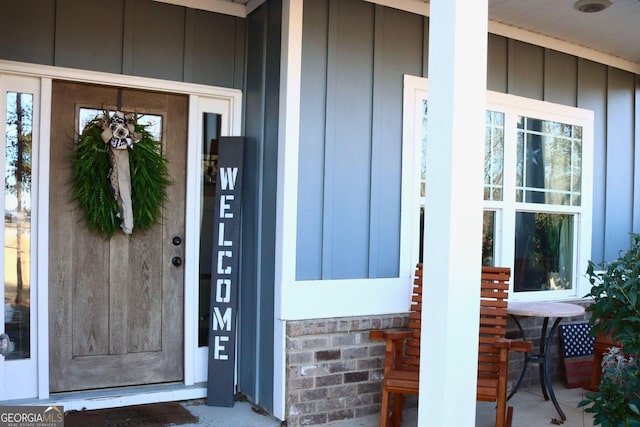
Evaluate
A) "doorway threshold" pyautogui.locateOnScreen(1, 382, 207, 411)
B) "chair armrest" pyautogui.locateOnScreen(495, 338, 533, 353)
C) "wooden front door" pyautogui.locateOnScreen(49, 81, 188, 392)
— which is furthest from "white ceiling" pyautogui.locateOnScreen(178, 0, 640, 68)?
"doorway threshold" pyautogui.locateOnScreen(1, 382, 207, 411)

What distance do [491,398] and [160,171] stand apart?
2.39 metres

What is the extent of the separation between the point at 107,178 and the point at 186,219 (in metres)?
0.57

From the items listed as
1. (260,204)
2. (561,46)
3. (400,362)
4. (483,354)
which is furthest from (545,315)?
(561,46)

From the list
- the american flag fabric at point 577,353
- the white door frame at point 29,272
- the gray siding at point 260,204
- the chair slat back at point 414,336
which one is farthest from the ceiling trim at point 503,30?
the american flag fabric at point 577,353

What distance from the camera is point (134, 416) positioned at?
3357 millimetres

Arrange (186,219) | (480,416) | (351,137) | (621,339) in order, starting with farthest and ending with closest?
(186,219), (480,416), (351,137), (621,339)

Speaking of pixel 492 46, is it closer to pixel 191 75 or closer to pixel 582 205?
pixel 582 205

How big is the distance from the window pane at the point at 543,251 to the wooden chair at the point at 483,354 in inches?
29.5

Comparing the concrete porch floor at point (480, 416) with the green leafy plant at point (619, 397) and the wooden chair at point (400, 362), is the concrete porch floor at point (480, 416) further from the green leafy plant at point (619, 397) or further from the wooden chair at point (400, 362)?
the green leafy plant at point (619, 397)

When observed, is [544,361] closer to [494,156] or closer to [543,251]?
[543,251]

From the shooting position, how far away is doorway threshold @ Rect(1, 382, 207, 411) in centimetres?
337

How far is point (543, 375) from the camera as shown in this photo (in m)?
3.86

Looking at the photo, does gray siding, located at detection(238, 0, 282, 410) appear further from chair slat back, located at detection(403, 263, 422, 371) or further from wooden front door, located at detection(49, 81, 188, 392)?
chair slat back, located at detection(403, 263, 422, 371)

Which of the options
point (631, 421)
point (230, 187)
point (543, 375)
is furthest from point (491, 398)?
point (230, 187)
